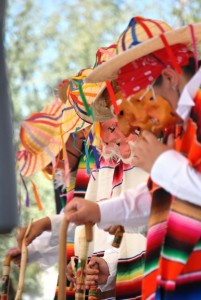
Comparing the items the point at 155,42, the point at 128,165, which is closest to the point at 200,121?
the point at 155,42

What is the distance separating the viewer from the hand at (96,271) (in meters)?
2.51

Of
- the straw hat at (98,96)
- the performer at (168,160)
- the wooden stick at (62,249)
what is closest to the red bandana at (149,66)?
the performer at (168,160)

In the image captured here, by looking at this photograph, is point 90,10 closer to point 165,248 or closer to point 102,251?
point 102,251

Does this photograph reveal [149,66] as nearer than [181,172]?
No

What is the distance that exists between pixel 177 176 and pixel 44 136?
1.17 meters

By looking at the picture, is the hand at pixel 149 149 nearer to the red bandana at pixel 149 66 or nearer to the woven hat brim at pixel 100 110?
the red bandana at pixel 149 66

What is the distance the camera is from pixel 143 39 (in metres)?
1.88

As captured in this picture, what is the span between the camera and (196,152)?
175cm

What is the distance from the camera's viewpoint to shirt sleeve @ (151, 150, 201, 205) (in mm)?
1711

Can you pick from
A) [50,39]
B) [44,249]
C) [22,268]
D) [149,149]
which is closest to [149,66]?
[149,149]

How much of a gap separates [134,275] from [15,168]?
1021 millimetres

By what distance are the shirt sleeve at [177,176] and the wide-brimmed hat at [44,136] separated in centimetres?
101

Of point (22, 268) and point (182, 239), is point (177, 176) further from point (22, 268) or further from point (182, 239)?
point (22, 268)

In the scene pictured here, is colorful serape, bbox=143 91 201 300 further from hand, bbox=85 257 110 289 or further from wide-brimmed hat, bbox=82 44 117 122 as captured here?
hand, bbox=85 257 110 289
